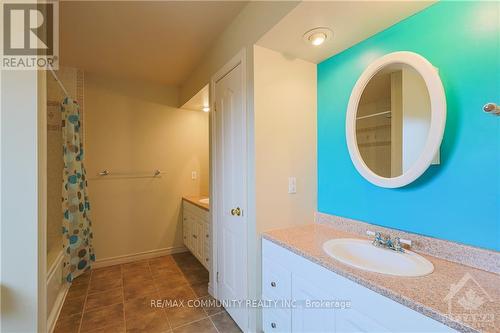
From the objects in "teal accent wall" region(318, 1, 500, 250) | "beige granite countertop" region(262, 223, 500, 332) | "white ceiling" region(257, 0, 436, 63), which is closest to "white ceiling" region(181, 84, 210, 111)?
"white ceiling" region(257, 0, 436, 63)

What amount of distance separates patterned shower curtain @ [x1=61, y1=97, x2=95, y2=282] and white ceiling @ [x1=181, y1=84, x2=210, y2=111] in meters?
1.29

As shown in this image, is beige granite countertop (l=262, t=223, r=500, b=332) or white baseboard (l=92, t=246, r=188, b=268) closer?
beige granite countertop (l=262, t=223, r=500, b=332)

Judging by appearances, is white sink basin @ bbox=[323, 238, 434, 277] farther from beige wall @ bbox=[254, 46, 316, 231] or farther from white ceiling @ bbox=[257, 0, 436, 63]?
white ceiling @ bbox=[257, 0, 436, 63]

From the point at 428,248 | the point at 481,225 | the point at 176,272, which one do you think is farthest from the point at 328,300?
the point at 176,272

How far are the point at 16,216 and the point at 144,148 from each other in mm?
2185

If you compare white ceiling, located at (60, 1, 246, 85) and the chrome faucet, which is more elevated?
white ceiling, located at (60, 1, 246, 85)

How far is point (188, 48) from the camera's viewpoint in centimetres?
223

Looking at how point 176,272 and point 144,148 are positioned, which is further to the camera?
point 144,148

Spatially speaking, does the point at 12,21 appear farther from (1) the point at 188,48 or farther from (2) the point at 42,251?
(1) the point at 188,48

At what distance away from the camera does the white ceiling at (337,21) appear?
3.89 ft

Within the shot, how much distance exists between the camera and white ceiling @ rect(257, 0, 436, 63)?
1.18m

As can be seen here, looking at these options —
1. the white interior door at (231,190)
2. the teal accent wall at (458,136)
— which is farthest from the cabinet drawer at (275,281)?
the teal accent wall at (458,136)

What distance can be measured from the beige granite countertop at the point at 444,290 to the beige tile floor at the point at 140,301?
4.18 ft

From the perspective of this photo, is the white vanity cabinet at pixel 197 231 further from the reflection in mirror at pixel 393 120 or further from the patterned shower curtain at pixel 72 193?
the reflection in mirror at pixel 393 120
